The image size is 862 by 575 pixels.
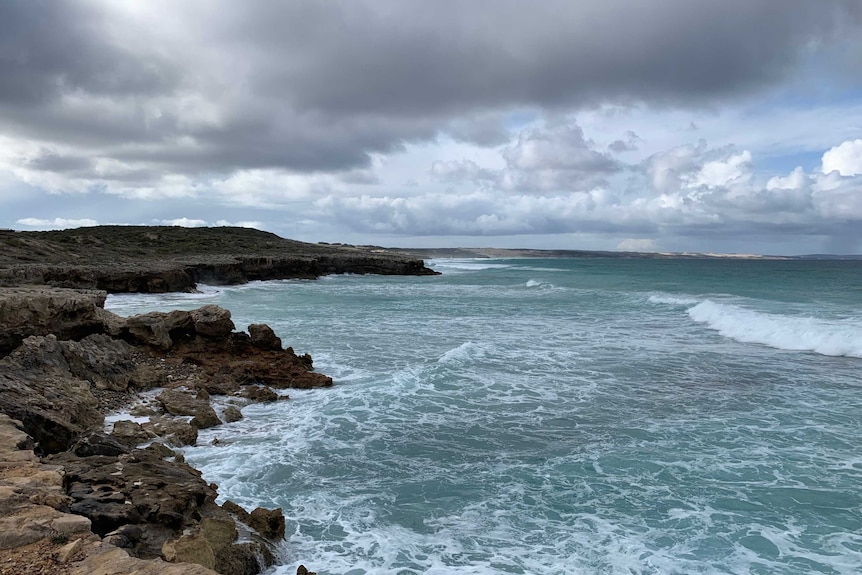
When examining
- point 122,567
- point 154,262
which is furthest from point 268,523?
point 154,262

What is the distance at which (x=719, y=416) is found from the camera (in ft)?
37.9

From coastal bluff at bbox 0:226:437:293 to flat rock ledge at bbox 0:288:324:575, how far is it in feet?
28.2

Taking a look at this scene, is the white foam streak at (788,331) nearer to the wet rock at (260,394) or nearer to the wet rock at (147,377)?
the wet rock at (260,394)

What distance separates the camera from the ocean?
6.60 m

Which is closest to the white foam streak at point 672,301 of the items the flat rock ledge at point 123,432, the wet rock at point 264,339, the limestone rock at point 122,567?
the flat rock ledge at point 123,432

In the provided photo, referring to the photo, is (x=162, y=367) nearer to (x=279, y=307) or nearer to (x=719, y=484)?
(x=719, y=484)

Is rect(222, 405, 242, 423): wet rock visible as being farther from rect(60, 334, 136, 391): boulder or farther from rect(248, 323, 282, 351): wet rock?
rect(248, 323, 282, 351): wet rock

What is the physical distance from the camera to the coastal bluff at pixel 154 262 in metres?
31.8

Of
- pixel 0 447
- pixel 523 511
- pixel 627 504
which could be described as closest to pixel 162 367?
pixel 0 447

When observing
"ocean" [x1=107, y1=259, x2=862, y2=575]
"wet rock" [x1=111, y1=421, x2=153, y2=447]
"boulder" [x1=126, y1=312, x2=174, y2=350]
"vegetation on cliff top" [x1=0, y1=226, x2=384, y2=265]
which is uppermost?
"vegetation on cliff top" [x1=0, y1=226, x2=384, y2=265]

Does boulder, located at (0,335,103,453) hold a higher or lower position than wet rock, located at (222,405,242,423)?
higher

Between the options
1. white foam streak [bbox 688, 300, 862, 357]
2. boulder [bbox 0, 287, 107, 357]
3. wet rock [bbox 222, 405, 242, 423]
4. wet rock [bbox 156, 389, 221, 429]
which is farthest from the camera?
white foam streak [bbox 688, 300, 862, 357]

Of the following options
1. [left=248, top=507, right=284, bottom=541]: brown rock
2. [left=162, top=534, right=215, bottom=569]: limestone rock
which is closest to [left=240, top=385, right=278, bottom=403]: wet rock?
[left=248, top=507, right=284, bottom=541]: brown rock

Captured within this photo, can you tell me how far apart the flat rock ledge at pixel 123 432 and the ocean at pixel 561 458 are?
0.69m
